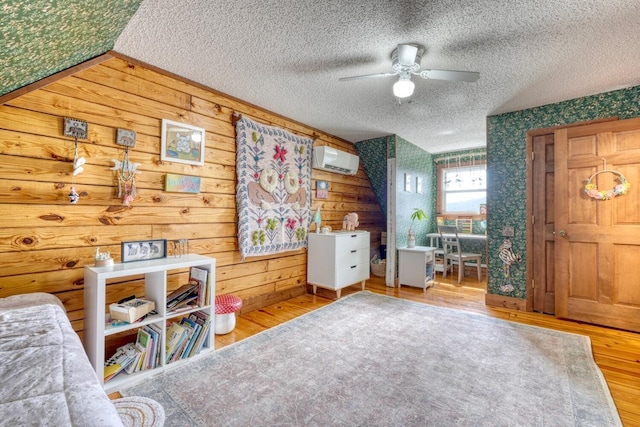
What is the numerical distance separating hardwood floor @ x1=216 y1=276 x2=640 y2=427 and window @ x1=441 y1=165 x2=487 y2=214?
1494mm

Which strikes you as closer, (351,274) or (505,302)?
(505,302)

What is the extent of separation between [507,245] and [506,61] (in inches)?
79.4

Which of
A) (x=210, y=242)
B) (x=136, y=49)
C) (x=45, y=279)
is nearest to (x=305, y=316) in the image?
(x=210, y=242)

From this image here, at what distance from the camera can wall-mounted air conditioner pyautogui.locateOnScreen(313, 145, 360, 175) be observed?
3.77m

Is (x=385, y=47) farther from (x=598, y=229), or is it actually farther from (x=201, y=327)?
(x=598, y=229)

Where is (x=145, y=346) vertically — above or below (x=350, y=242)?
below

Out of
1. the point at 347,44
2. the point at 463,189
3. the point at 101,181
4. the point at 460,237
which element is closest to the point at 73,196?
the point at 101,181

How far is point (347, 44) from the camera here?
196 cm

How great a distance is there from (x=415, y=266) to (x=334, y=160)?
73.5 inches

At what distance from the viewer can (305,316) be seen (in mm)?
2914

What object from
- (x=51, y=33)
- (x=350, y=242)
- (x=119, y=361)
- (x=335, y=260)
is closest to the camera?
(x=51, y=33)

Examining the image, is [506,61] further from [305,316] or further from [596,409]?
[305,316]

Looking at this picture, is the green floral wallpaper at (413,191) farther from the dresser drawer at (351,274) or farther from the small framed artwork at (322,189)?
the small framed artwork at (322,189)

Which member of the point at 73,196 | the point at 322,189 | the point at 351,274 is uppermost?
the point at 322,189
